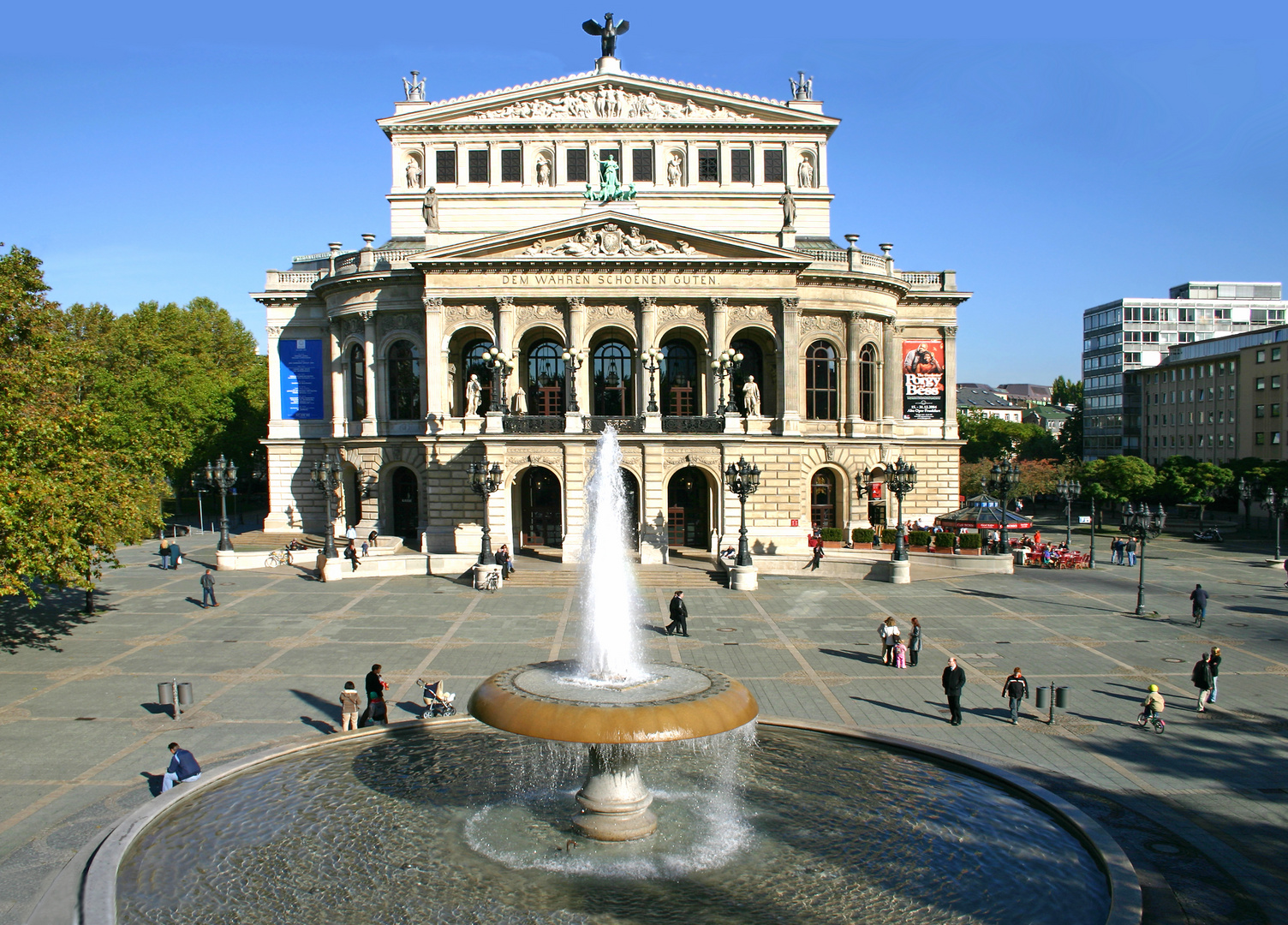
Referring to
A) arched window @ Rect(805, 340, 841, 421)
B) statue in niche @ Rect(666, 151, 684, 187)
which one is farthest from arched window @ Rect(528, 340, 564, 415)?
arched window @ Rect(805, 340, 841, 421)

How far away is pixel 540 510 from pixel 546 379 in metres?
6.80

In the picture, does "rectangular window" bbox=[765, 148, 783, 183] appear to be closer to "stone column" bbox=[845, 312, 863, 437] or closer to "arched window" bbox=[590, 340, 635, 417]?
"stone column" bbox=[845, 312, 863, 437]

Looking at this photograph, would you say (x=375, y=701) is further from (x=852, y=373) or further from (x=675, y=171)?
(x=675, y=171)

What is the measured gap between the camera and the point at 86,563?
2195 cm

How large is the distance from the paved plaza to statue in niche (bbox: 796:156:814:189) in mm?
25085

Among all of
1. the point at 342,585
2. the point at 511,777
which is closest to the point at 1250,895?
the point at 511,777

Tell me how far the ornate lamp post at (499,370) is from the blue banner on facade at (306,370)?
1221 cm

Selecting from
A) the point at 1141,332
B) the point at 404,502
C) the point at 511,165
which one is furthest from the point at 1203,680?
the point at 1141,332

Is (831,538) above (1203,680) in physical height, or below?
above

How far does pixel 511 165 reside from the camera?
160 ft

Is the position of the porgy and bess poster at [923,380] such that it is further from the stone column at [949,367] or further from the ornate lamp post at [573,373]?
the ornate lamp post at [573,373]

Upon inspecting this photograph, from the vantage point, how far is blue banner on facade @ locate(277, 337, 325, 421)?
48.7m

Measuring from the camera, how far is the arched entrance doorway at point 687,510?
4403 cm

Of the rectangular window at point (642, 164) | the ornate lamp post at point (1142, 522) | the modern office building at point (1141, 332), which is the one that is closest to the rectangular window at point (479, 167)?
the rectangular window at point (642, 164)
